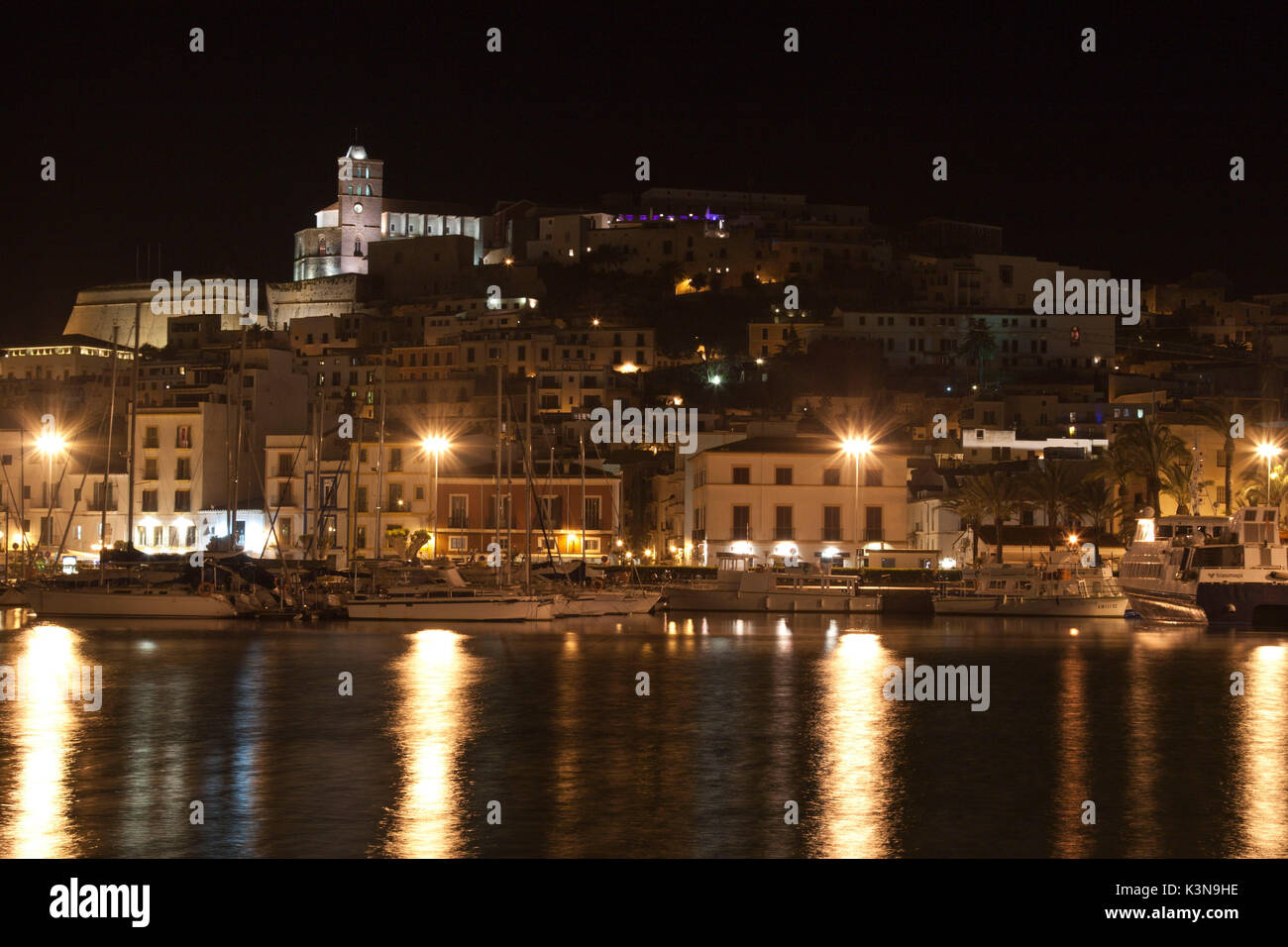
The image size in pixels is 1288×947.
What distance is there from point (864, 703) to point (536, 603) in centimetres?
2380

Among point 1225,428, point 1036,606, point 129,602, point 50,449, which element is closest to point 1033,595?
point 1036,606

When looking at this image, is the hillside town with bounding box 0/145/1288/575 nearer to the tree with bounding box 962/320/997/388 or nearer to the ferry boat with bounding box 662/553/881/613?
the tree with bounding box 962/320/997/388

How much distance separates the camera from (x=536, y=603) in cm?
5381

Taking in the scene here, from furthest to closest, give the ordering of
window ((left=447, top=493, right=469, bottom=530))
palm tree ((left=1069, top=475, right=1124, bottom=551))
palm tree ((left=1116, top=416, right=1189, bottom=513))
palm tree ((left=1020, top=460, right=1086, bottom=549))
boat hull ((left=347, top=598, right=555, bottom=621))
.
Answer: window ((left=447, top=493, right=469, bottom=530)), palm tree ((left=1069, top=475, right=1124, bottom=551)), palm tree ((left=1020, top=460, right=1086, bottom=549)), palm tree ((left=1116, top=416, right=1189, bottom=513)), boat hull ((left=347, top=598, right=555, bottom=621))

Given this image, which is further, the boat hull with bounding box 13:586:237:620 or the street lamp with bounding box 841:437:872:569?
the street lamp with bounding box 841:437:872:569

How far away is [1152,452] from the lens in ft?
225

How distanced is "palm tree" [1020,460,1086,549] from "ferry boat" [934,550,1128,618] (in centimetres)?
909

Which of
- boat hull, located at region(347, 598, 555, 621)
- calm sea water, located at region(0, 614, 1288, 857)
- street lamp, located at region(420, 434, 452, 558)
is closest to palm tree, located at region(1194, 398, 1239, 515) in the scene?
calm sea water, located at region(0, 614, 1288, 857)

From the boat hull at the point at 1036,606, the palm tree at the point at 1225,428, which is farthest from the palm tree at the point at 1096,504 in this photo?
the boat hull at the point at 1036,606

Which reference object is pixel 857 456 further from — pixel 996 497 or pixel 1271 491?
pixel 1271 491

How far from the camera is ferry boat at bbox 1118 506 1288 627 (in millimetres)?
54031

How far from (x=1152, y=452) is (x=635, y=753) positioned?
1919 inches
